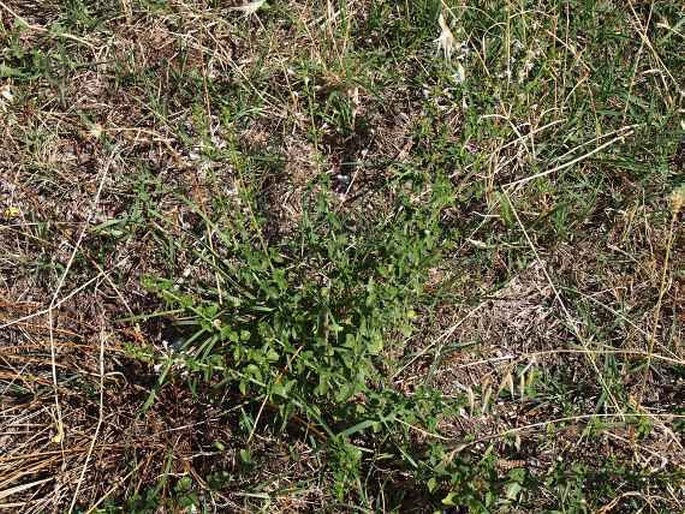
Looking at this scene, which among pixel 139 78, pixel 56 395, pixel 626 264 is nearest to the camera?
pixel 56 395

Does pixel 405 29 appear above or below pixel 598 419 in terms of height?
above

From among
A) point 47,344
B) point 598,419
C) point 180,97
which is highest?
point 180,97

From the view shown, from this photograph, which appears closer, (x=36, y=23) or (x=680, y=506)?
(x=680, y=506)

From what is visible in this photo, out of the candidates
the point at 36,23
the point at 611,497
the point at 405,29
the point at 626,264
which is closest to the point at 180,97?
the point at 36,23

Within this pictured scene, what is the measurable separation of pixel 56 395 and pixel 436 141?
4.49 feet

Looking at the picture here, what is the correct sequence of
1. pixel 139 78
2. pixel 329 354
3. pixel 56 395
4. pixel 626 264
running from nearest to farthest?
1. pixel 329 354
2. pixel 56 395
3. pixel 626 264
4. pixel 139 78

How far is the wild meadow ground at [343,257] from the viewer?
2283 mm

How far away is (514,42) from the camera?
297 cm

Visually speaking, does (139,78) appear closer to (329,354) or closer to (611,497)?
(329,354)

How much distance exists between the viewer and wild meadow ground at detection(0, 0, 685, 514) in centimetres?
228

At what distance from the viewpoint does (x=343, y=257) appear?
7.84 feet

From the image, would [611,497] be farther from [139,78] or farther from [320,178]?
[139,78]

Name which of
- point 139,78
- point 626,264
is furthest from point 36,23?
point 626,264

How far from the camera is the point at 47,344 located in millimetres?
2473
